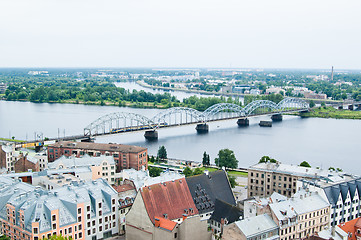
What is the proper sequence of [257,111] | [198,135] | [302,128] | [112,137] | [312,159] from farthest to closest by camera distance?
[257,111], [302,128], [198,135], [112,137], [312,159]

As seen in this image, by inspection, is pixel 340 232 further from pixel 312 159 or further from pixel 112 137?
pixel 112 137

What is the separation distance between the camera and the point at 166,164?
32875 mm

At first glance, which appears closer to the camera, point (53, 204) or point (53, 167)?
point (53, 204)

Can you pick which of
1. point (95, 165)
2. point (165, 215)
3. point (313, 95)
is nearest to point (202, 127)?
point (95, 165)

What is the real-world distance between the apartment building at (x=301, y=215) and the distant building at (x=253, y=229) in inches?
11.2

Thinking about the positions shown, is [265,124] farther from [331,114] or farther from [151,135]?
[151,135]

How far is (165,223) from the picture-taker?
1647 centimetres

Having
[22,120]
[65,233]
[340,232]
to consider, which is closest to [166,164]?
[65,233]

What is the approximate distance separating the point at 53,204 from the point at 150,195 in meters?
3.78

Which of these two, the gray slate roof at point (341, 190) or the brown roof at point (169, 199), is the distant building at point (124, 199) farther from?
the gray slate roof at point (341, 190)

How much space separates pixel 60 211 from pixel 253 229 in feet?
24.2

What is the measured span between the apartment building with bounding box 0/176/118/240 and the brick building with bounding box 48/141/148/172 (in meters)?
9.22

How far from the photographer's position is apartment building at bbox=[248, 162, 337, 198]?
21656 mm

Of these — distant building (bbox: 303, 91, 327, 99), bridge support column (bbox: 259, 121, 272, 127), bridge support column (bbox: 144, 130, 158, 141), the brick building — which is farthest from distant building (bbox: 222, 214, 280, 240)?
distant building (bbox: 303, 91, 327, 99)
